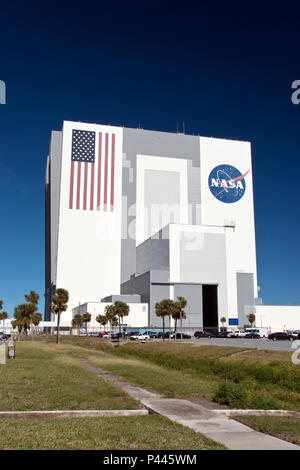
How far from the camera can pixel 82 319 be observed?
10050 cm

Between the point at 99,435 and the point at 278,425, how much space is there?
16.1 ft

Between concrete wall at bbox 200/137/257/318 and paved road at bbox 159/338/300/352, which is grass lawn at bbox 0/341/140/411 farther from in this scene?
concrete wall at bbox 200/137/257/318

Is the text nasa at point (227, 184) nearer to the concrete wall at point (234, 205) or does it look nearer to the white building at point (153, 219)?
the white building at point (153, 219)

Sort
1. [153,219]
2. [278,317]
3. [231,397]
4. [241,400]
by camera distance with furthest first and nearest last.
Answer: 1. [153,219]
2. [278,317]
3. [231,397]
4. [241,400]

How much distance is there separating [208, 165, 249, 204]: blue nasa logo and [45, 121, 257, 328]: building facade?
0.94ft

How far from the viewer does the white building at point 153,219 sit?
10412 centimetres

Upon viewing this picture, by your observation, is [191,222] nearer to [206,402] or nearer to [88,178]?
[88,178]

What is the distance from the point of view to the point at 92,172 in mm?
116125

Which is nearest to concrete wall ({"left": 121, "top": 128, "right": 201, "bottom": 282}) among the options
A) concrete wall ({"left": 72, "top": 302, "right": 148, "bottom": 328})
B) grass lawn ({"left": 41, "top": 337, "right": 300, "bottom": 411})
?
concrete wall ({"left": 72, "top": 302, "right": 148, "bottom": 328})

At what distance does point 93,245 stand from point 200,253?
28793 mm

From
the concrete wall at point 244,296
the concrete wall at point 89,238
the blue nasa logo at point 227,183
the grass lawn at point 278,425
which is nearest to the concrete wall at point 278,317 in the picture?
the concrete wall at point 244,296

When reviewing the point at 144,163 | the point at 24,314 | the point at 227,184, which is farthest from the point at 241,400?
the point at 227,184

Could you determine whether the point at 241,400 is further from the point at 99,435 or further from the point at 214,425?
the point at 99,435

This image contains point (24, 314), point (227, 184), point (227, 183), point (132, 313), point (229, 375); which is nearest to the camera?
point (229, 375)
